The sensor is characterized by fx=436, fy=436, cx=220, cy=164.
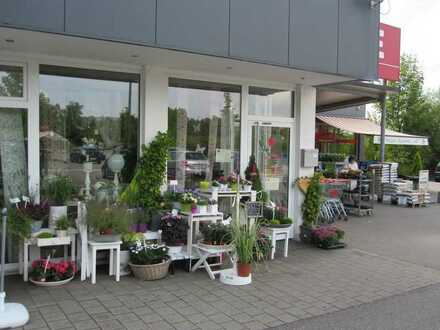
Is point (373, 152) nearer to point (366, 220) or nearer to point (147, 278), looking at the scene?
point (366, 220)

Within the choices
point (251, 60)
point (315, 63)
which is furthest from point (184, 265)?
point (315, 63)

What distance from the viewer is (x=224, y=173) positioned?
25.8 ft

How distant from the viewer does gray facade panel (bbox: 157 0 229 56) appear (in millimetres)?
5512

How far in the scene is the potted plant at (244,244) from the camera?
18.4 ft

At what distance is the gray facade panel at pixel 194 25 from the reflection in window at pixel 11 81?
6.89 ft

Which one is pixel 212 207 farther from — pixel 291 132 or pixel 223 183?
pixel 291 132

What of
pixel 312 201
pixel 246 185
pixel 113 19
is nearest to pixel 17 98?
pixel 113 19

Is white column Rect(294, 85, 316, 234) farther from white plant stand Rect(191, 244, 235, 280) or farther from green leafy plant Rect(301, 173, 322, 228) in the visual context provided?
white plant stand Rect(191, 244, 235, 280)

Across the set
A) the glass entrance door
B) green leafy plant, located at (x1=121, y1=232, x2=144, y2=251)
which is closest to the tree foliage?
the glass entrance door

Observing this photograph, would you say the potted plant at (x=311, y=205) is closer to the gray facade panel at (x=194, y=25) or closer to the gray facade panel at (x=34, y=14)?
the gray facade panel at (x=194, y=25)

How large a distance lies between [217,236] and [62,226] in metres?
2.07

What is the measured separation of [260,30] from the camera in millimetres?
6371

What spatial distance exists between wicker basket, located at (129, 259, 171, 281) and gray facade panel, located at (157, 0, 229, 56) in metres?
2.85

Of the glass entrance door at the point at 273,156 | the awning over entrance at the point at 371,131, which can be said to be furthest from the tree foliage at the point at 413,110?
the glass entrance door at the point at 273,156
